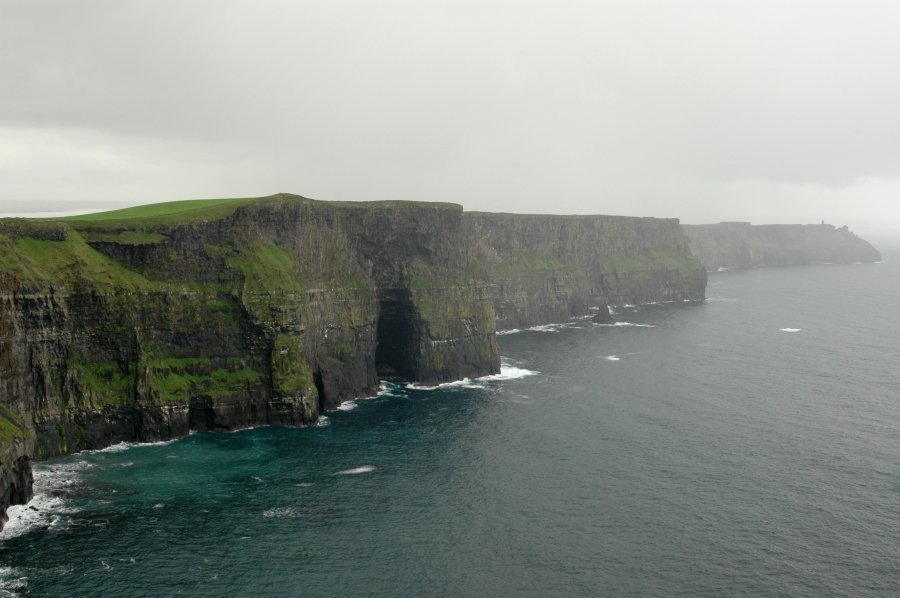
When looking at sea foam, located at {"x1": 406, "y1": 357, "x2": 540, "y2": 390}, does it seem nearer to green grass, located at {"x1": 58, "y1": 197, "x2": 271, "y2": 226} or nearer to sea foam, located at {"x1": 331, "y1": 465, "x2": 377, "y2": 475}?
sea foam, located at {"x1": 331, "y1": 465, "x2": 377, "y2": 475}

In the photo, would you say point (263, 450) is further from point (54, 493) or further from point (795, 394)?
point (795, 394)

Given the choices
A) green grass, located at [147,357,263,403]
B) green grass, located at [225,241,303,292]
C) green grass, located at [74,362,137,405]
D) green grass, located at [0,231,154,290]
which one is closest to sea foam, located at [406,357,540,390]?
green grass, located at [225,241,303,292]

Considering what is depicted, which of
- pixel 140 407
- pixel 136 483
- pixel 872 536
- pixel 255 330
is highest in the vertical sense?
pixel 255 330

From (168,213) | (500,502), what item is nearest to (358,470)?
(500,502)

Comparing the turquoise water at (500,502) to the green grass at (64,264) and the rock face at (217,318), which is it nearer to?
the rock face at (217,318)

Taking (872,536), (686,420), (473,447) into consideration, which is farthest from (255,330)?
(872,536)

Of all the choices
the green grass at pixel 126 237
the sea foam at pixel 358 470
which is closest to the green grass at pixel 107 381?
the green grass at pixel 126 237
